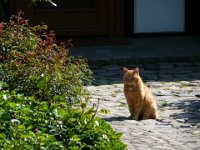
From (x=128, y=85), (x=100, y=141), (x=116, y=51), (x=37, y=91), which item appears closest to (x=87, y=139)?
(x=100, y=141)

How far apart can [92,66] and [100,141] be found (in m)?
7.12

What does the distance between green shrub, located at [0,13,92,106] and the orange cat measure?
2.47ft

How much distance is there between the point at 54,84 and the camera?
814 centimetres

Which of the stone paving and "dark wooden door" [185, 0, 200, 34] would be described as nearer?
the stone paving

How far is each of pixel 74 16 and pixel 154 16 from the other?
1.72 m

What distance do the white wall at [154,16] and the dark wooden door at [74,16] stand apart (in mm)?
671

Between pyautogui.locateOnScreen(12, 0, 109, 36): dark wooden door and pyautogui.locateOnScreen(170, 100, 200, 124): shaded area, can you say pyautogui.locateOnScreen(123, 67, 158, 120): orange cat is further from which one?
pyautogui.locateOnScreen(12, 0, 109, 36): dark wooden door

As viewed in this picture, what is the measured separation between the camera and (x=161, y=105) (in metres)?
10.4

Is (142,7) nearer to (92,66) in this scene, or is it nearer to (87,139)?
(92,66)

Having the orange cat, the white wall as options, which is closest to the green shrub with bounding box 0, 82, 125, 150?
the orange cat

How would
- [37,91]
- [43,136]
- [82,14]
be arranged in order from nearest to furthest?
[43,136]
[37,91]
[82,14]

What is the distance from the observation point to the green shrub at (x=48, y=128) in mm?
5891

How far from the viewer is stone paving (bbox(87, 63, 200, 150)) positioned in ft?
27.6

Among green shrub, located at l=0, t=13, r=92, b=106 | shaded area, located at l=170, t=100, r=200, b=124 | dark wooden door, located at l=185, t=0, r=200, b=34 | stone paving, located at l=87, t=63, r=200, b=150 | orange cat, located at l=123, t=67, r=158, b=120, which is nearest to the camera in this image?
green shrub, located at l=0, t=13, r=92, b=106
